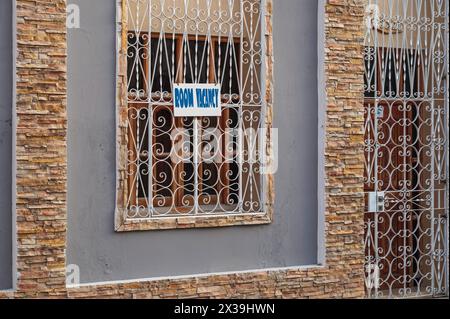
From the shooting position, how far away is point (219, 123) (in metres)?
7.24

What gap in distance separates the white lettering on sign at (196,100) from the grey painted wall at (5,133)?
59.2 inches

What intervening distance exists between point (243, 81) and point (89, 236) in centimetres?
209

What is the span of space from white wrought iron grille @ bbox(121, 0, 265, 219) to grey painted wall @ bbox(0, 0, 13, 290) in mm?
1021

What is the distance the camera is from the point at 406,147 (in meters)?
8.12

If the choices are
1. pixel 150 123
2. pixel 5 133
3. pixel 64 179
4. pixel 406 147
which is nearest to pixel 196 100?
pixel 150 123

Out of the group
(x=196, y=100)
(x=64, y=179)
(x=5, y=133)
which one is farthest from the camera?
(x=196, y=100)

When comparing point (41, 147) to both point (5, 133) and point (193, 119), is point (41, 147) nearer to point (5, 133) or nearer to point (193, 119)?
point (5, 133)

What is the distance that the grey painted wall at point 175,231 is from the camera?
21.7 feet

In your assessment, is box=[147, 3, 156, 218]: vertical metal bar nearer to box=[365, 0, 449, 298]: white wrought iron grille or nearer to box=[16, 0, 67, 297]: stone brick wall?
box=[16, 0, 67, 297]: stone brick wall

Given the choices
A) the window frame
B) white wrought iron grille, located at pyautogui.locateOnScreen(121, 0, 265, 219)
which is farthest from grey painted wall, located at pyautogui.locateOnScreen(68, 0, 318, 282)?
white wrought iron grille, located at pyautogui.locateOnScreen(121, 0, 265, 219)

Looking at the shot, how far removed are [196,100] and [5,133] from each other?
1.77 metres

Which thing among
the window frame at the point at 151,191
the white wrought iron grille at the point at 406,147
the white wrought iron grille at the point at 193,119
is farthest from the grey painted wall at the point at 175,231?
the white wrought iron grille at the point at 406,147

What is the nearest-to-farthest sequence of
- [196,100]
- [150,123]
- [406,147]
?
[150,123] < [196,100] < [406,147]

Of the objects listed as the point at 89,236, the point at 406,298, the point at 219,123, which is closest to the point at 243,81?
the point at 219,123
